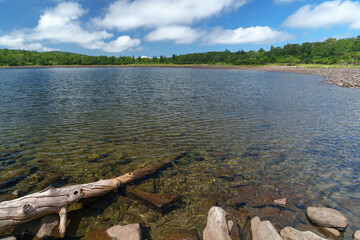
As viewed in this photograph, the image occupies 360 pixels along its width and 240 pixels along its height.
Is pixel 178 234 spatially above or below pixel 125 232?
below

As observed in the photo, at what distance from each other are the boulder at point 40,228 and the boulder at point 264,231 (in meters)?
7.00

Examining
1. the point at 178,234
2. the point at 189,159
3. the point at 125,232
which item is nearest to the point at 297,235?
the point at 178,234

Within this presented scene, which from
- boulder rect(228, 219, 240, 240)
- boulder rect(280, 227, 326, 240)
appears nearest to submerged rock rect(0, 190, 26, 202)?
boulder rect(228, 219, 240, 240)

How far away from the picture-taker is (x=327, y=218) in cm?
687

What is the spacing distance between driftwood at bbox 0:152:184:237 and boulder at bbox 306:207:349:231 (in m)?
8.46

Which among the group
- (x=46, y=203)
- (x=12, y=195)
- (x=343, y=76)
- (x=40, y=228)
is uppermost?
(x=343, y=76)

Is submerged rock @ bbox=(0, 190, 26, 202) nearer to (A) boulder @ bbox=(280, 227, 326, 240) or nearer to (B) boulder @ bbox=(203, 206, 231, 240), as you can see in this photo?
(B) boulder @ bbox=(203, 206, 231, 240)

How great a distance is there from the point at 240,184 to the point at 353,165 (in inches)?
300

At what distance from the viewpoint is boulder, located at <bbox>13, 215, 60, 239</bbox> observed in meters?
6.25

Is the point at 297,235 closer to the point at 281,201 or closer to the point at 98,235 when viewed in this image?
the point at 281,201

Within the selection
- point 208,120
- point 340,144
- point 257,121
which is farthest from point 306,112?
point 208,120

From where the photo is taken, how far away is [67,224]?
698 centimetres

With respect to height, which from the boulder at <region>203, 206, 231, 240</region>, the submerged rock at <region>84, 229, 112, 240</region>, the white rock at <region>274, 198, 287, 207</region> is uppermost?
the boulder at <region>203, 206, 231, 240</region>

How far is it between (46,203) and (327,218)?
10.3 meters
